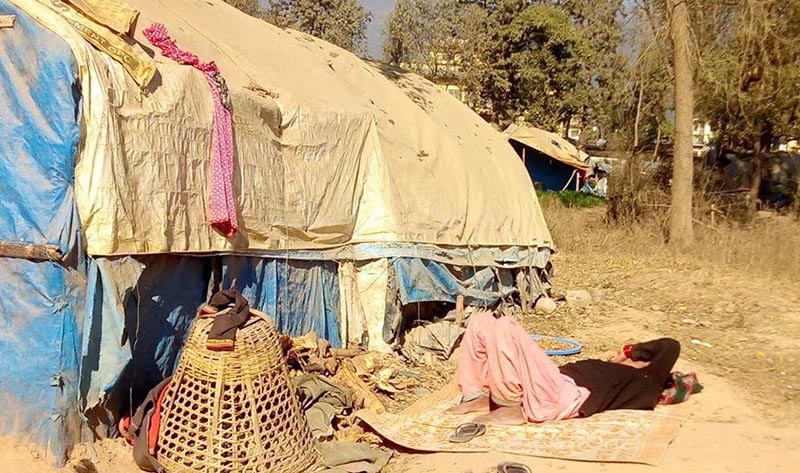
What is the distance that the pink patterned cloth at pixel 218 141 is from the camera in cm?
534

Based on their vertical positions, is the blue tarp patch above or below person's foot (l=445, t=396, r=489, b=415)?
above

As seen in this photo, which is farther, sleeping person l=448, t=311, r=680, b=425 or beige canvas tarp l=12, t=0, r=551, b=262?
sleeping person l=448, t=311, r=680, b=425

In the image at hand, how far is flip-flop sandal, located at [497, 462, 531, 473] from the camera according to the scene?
14.2ft

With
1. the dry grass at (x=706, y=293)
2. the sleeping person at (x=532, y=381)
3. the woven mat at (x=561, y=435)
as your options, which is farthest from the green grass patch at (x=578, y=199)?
the woven mat at (x=561, y=435)

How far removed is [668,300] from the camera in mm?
10047

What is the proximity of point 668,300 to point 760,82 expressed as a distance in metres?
7.20

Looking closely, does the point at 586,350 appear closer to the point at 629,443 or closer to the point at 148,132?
the point at 629,443

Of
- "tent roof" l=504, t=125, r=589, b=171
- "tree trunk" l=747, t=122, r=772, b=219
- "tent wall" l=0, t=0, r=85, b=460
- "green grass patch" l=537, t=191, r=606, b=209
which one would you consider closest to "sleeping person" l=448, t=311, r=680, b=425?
"tent wall" l=0, t=0, r=85, b=460

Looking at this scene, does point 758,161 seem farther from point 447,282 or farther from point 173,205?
point 173,205

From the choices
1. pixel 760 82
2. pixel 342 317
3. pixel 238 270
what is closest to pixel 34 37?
pixel 238 270

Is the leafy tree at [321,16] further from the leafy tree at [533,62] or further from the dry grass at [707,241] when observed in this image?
the dry grass at [707,241]

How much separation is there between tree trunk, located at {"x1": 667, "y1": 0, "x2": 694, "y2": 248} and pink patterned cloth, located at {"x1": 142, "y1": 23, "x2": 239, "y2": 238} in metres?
9.62

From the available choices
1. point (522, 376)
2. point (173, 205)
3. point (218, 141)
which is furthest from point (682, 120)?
point (173, 205)

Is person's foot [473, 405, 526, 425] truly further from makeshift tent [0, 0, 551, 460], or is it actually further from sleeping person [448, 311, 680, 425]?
makeshift tent [0, 0, 551, 460]
